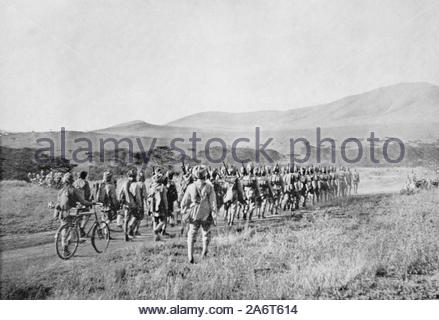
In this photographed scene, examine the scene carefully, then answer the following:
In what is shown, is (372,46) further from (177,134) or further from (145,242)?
(177,134)

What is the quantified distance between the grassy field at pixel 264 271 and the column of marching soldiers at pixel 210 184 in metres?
1.10

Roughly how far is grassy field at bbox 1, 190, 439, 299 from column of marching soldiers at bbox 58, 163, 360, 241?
1.10 metres

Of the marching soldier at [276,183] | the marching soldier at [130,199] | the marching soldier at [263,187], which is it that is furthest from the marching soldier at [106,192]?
the marching soldier at [276,183]

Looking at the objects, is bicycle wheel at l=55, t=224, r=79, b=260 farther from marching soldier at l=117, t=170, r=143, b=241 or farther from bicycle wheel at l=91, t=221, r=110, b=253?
marching soldier at l=117, t=170, r=143, b=241

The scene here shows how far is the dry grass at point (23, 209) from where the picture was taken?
8.34 metres

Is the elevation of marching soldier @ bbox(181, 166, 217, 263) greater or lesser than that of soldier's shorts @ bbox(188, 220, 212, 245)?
greater

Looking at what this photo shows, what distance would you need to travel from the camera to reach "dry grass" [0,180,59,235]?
27.3 feet

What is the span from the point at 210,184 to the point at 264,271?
1.79 meters

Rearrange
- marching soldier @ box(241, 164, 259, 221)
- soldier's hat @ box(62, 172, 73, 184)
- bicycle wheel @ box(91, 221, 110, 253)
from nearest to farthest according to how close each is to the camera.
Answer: soldier's hat @ box(62, 172, 73, 184) → bicycle wheel @ box(91, 221, 110, 253) → marching soldier @ box(241, 164, 259, 221)

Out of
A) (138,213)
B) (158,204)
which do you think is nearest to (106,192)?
(138,213)

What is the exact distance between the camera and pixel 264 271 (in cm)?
618

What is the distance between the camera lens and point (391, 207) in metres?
11.2

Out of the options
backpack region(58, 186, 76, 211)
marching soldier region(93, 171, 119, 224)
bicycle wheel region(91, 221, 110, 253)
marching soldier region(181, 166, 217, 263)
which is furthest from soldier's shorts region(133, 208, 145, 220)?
marching soldier region(181, 166, 217, 263)

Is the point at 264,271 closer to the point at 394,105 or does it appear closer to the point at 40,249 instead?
the point at 40,249
